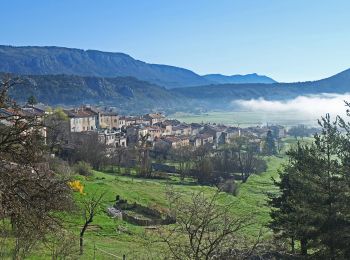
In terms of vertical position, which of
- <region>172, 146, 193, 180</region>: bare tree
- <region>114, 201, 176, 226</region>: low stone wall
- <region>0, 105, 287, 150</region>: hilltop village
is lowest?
<region>114, 201, 176, 226</region>: low stone wall

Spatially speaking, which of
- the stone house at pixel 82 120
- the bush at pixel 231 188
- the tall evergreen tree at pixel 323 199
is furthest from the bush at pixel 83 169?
the stone house at pixel 82 120

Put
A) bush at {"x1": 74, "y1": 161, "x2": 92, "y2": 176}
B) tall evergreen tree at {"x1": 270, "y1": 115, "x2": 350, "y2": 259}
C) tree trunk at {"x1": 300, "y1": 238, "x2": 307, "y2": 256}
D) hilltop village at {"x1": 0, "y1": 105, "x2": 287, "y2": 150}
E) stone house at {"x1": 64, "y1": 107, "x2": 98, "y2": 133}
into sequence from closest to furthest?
tall evergreen tree at {"x1": 270, "y1": 115, "x2": 350, "y2": 259} → tree trunk at {"x1": 300, "y1": 238, "x2": 307, "y2": 256} → bush at {"x1": 74, "y1": 161, "x2": 92, "y2": 176} → hilltop village at {"x1": 0, "y1": 105, "x2": 287, "y2": 150} → stone house at {"x1": 64, "y1": 107, "x2": 98, "y2": 133}

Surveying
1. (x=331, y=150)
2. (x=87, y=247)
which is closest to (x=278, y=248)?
(x=331, y=150)

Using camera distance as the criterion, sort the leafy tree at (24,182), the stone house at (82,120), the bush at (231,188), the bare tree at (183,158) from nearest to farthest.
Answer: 1. the leafy tree at (24,182)
2. the bush at (231,188)
3. the bare tree at (183,158)
4. the stone house at (82,120)

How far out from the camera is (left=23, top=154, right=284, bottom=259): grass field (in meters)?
29.4

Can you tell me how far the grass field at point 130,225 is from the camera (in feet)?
96.5

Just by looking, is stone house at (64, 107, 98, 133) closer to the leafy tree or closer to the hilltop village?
the hilltop village

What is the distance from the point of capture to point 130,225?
141ft

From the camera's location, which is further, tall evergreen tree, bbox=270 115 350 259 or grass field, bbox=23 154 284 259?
grass field, bbox=23 154 284 259

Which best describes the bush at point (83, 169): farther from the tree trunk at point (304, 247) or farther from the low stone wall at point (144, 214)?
the tree trunk at point (304, 247)

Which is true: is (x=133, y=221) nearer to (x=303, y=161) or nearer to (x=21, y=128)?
(x=303, y=161)

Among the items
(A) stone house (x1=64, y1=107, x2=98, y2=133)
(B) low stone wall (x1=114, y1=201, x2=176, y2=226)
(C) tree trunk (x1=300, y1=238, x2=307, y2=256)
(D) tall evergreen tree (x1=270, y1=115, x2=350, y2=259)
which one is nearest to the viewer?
(D) tall evergreen tree (x1=270, y1=115, x2=350, y2=259)

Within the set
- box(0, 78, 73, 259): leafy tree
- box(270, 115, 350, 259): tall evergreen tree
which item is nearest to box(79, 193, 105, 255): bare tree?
box(270, 115, 350, 259): tall evergreen tree

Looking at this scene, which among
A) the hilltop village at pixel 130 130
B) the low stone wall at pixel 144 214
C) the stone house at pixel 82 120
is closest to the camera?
the low stone wall at pixel 144 214
